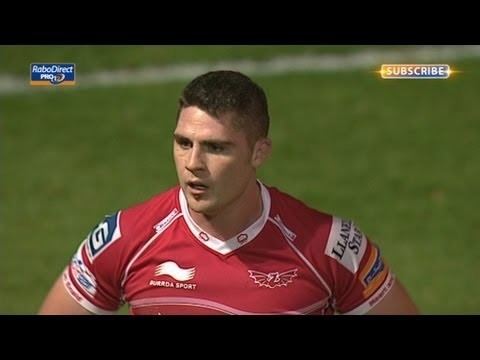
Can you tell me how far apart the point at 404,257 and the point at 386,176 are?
1133mm

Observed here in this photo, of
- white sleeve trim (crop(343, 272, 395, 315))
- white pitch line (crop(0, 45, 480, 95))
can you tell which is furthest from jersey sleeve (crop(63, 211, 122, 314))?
white pitch line (crop(0, 45, 480, 95))

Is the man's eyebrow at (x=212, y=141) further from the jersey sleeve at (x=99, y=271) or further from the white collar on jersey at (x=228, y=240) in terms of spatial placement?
the jersey sleeve at (x=99, y=271)

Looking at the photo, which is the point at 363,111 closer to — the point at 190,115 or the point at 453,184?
the point at 453,184

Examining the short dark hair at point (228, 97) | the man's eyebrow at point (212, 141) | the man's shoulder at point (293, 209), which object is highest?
the short dark hair at point (228, 97)

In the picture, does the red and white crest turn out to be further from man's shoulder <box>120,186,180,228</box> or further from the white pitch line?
the white pitch line

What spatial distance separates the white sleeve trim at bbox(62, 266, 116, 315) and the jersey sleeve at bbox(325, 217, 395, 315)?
54.6 inches

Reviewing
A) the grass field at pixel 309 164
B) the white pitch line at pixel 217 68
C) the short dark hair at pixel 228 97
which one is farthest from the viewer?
the white pitch line at pixel 217 68

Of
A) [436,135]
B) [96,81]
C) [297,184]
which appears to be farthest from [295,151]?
[96,81]

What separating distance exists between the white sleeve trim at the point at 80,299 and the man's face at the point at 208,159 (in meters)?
0.85

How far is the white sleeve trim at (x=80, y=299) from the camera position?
288 inches

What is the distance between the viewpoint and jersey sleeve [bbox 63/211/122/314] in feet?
23.5

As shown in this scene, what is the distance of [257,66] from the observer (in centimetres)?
1345

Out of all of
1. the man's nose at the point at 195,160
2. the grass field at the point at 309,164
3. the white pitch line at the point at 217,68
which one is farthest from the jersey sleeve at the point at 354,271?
the white pitch line at the point at 217,68

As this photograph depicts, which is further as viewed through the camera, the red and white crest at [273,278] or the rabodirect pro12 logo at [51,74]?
the rabodirect pro12 logo at [51,74]
